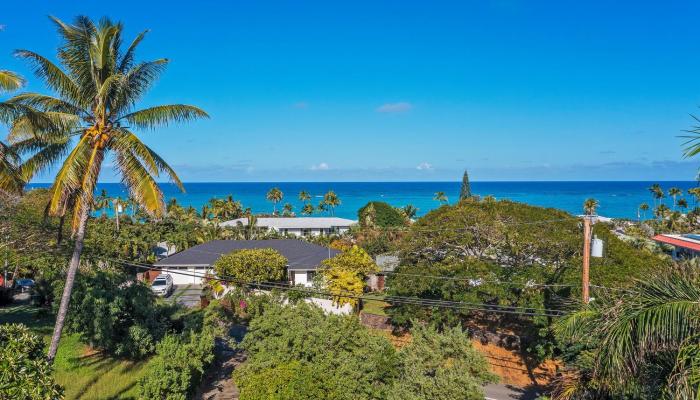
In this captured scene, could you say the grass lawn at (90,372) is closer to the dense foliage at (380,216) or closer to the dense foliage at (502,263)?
the dense foliage at (502,263)

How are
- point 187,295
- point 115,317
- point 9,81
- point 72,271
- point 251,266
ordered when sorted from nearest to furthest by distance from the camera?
point 9,81 → point 72,271 → point 115,317 → point 251,266 → point 187,295

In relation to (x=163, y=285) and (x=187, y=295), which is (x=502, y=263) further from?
(x=163, y=285)

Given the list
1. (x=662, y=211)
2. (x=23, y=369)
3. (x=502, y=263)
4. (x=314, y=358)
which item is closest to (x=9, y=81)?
(x=23, y=369)

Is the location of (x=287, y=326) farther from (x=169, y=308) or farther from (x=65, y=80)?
(x=65, y=80)

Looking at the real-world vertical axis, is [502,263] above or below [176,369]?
above

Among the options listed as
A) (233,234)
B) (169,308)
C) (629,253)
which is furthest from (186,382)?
(233,234)

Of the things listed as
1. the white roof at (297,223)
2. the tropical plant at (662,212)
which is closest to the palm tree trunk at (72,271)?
the white roof at (297,223)
